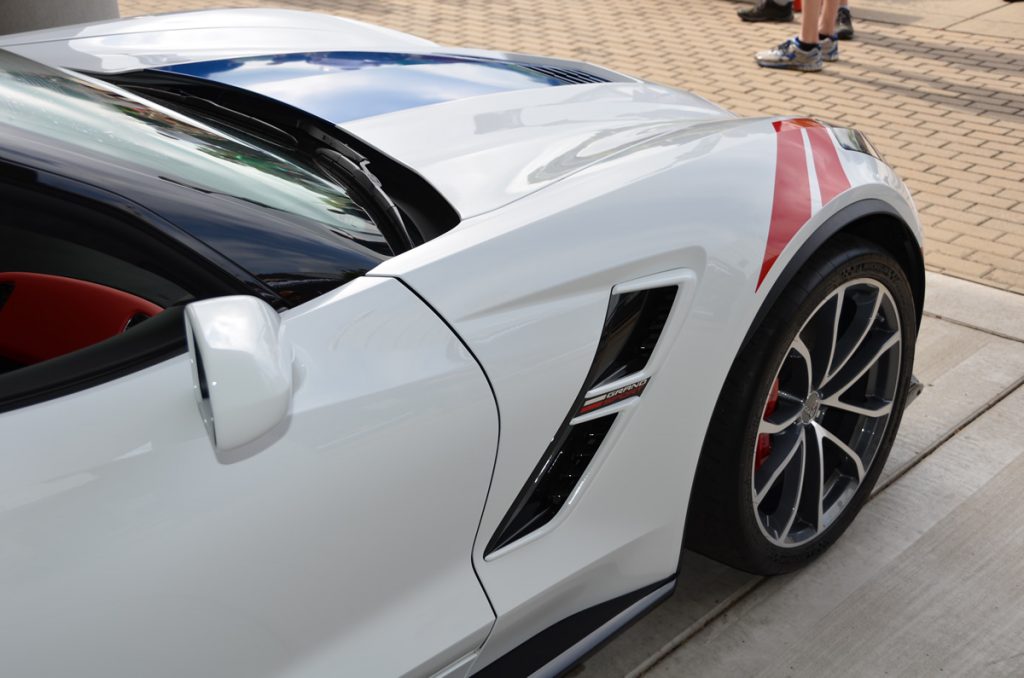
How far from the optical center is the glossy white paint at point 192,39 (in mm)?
2648

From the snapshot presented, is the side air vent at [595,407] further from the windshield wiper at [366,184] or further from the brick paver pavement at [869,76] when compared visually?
the brick paver pavement at [869,76]

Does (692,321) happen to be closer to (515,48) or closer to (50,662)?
(50,662)

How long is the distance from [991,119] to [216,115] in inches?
211

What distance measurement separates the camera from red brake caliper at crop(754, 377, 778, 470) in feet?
7.91

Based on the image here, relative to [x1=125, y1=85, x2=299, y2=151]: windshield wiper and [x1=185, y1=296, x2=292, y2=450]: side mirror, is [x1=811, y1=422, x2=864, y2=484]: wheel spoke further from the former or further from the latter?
[x1=185, y1=296, x2=292, y2=450]: side mirror

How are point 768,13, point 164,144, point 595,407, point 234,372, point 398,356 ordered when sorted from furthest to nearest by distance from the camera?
point 768,13 → point 595,407 → point 164,144 → point 398,356 → point 234,372

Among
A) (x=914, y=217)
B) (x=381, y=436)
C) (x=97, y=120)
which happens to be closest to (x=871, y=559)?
(x=914, y=217)

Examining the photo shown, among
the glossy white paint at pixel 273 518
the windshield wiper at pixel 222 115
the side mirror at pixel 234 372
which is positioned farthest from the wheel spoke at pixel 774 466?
the side mirror at pixel 234 372

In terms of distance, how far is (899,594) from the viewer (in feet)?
8.58

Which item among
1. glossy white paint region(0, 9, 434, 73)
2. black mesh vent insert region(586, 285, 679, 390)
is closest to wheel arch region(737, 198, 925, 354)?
black mesh vent insert region(586, 285, 679, 390)

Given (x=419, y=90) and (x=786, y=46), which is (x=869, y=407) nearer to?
(x=419, y=90)

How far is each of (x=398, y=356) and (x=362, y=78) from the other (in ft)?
3.88

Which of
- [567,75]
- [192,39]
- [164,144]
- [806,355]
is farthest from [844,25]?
[164,144]

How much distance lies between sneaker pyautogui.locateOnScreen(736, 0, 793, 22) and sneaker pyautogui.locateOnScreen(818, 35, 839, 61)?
1.38 m
